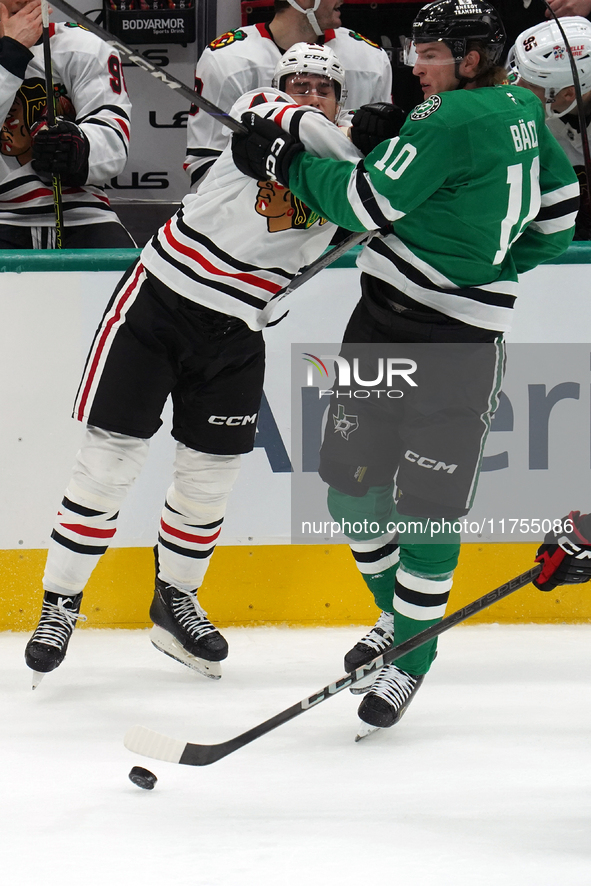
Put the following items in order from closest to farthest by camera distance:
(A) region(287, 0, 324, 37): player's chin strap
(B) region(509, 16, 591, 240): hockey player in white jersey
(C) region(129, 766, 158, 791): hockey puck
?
1. (C) region(129, 766, 158, 791): hockey puck
2. (B) region(509, 16, 591, 240): hockey player in white jersey
3. (A) region(287, 0, 324, 37): player's chin strap

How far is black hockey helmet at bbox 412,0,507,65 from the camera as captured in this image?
1.70 m

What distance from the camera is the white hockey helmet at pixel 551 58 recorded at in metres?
2.60

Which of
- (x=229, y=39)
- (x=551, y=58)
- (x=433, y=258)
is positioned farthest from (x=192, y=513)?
(x=551, y=58)

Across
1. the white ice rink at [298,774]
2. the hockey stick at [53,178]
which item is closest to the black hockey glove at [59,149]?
the hockey stick at [53,178]

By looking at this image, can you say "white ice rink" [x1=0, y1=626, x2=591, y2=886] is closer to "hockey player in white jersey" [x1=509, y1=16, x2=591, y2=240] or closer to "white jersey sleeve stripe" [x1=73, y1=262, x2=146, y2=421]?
"white jersey sleeve stripe" [x1=73, y1=262, x2=146, y2=421]

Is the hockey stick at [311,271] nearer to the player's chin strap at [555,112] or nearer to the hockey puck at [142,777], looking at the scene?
the hockey puck at [142,777]

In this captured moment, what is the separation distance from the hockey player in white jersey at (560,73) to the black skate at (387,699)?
1332 mm

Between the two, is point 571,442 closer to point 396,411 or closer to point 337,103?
Result: point 396,411

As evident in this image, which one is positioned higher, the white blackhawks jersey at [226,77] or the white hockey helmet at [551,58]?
the white hockey helmet at [551,58]

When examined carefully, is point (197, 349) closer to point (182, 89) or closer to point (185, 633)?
point (182, 89)

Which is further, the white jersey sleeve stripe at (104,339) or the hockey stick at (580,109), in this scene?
the hockey stick at (580,109)

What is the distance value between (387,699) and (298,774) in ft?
0.83

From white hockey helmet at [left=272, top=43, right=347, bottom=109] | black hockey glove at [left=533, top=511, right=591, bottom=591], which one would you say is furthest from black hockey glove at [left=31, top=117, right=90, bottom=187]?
black hockey glove at [left=533, top=511, right=591, bottom=591]

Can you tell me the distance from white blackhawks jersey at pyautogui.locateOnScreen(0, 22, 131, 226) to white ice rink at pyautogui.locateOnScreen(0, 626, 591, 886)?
1.18 m
